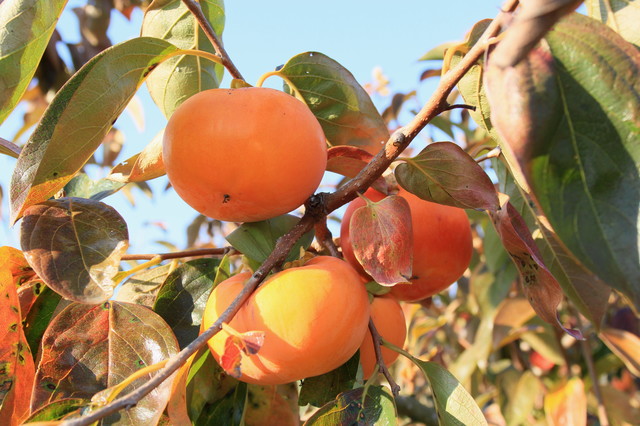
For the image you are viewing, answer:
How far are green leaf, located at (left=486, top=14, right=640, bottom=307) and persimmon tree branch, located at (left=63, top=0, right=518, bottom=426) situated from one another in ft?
0.33

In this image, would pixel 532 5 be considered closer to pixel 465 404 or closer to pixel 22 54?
pixel 465 404

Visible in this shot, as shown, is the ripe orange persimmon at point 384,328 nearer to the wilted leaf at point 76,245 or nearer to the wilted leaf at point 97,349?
the wilted leaf at point 97,349

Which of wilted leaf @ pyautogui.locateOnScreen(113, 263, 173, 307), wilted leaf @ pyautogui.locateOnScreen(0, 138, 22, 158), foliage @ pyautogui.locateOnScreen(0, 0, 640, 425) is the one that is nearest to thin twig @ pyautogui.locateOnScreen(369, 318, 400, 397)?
foliage @ pyautogui.locateOnScreen(0, 0, 640, 425)

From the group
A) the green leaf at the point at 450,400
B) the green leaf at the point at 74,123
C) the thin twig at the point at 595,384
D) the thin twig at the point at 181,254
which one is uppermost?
the green leaf at the point at 74,123

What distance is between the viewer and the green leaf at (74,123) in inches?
35.1

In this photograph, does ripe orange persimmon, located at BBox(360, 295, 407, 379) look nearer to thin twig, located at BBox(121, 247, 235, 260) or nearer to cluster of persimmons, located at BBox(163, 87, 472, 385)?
cluster of persimmons, located at BBox(163, 87, 472, 385)

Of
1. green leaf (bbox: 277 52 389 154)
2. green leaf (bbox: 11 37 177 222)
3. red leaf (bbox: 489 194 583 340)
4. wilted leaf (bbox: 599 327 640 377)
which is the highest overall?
green leaf (bbox: 11 37 177 222)

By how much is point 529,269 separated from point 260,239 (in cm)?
46

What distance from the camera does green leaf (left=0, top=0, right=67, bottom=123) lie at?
0.94m

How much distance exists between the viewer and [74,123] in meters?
0.91

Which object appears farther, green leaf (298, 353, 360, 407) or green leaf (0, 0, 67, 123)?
green leaf (298, 353, 360, 407)

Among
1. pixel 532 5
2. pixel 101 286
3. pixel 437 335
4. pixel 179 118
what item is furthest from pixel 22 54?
pixel 437 335

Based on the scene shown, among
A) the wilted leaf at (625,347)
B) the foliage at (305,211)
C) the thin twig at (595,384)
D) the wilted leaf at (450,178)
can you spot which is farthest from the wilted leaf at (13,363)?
the thin twig at (595,384)

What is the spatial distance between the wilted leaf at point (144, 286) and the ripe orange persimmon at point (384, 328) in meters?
0.45
